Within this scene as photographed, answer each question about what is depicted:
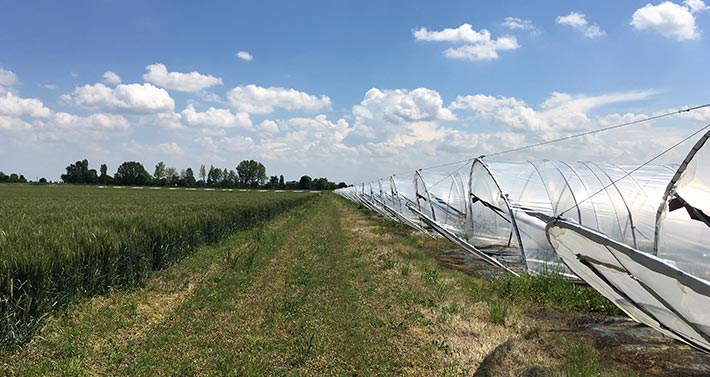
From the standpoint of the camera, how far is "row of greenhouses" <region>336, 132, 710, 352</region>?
367 centimetres

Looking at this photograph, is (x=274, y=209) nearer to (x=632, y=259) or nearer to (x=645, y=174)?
(x=645, y=174)

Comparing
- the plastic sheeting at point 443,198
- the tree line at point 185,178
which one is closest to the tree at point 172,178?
the tree line at point 185,178

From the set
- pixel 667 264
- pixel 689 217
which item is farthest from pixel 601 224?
pixel 667 264

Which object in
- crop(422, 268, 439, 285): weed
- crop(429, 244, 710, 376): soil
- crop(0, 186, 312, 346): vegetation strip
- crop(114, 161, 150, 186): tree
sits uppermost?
crop(114, 161, 150, 186): tree

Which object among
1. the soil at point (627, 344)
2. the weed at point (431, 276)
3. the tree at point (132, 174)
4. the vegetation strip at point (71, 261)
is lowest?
the soil at point (627, 344)

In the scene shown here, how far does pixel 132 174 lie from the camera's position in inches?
4899

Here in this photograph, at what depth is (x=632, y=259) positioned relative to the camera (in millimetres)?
3393

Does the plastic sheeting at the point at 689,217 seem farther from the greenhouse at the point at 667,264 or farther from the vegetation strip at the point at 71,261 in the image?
the vegetation strip at the point at 71,261

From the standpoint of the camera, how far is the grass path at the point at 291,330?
5086mm

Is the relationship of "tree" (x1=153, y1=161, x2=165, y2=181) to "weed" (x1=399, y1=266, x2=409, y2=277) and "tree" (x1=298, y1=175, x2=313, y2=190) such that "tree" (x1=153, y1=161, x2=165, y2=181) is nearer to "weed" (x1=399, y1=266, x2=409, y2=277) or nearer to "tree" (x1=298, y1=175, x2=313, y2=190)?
"tree" (x1=298, y1=175, x2=313, y2=190)

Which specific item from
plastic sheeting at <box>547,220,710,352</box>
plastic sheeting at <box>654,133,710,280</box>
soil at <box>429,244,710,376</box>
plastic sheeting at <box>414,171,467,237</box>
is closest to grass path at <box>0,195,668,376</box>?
soil at <box>429,244,710,376</box>

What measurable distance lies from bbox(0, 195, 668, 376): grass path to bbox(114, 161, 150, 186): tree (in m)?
125

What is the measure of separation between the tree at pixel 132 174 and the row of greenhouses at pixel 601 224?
119435 millimetres

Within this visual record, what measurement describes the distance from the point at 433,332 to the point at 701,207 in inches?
146
